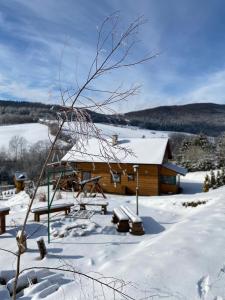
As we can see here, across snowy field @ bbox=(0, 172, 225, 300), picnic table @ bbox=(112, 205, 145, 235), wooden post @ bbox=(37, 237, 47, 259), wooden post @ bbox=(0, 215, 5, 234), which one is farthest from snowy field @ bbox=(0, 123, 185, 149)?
wooden post @ bbox=(37, 237, 47, 259)

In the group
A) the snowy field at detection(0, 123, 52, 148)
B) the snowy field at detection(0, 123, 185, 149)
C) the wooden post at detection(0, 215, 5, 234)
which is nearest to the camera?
the wooden post at detection(0, 215, 5, 234)

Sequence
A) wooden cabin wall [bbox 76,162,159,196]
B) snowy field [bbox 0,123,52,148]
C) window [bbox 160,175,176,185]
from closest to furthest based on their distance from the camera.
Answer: wooden cabin wall [bbox 76,162,159,196] < window [bbox 160,175,176,185] < snowy field [bbox 0,123,52,148]

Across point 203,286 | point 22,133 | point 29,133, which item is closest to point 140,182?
point 203,286

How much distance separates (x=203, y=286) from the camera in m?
4.70

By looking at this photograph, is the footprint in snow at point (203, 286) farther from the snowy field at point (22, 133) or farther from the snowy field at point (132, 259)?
the snowy field at point (22, 133)

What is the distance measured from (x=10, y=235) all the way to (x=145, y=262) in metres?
6.67

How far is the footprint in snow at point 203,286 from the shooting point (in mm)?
4492

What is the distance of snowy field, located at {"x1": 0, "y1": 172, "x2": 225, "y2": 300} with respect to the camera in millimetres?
4539

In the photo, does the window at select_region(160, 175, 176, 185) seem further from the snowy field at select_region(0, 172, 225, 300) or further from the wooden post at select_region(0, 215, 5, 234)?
the wooden post at select_region(0, 215, 5, 234)

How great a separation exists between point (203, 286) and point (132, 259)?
4.65 feet

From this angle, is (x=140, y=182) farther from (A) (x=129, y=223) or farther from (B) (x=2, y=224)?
(B) (x=2, y=224)

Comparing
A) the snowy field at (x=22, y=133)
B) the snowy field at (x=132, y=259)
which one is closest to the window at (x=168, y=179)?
the snowy field at (x=132, y=259)

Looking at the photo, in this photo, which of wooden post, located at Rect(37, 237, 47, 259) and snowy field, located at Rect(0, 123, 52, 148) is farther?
snowy field, located at Rect(0, 123, 52, 148)

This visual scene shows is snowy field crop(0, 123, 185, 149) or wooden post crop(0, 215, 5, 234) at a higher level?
snowy field crop(0, 123, 185, 149)
